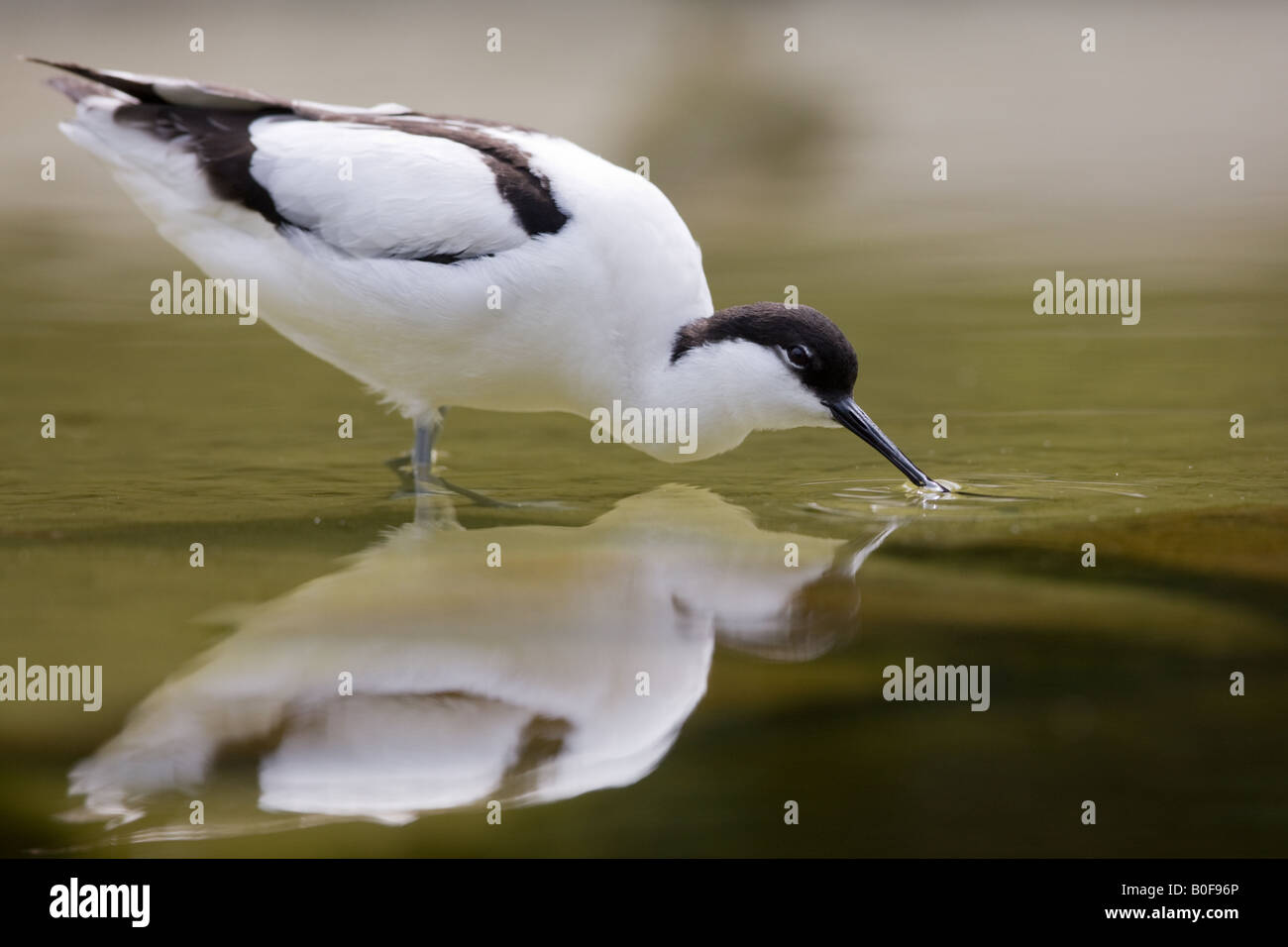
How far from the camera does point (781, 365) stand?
21.6 ft

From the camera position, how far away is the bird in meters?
6.52

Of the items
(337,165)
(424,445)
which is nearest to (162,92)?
(337,165)

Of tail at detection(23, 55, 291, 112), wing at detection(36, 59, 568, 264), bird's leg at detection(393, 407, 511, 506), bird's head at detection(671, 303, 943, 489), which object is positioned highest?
tail at detection(23, 55, 291, 112)

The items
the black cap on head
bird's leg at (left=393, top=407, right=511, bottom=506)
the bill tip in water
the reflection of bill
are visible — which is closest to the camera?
the reflection of bill

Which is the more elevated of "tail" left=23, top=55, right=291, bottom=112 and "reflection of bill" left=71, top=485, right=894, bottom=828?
"tail" left=23, top=55, right=291, bottom=112

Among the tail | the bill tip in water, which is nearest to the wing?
the tail

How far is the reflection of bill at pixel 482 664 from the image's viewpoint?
13.9ft

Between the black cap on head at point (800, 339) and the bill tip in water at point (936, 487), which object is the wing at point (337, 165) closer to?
the black cap on head at point (800, 339)

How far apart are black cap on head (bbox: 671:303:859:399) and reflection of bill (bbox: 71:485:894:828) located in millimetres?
692

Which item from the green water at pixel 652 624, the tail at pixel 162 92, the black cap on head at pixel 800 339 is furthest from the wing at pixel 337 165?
the green water at pixel 652 624

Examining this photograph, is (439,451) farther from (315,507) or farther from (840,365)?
(840,365)

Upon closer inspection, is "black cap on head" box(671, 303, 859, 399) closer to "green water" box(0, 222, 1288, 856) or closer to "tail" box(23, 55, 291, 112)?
"green water" box(0, 222, 1288, 856)

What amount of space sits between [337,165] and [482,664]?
103 inches

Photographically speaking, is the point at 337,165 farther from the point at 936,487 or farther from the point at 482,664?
the point at 936,487
